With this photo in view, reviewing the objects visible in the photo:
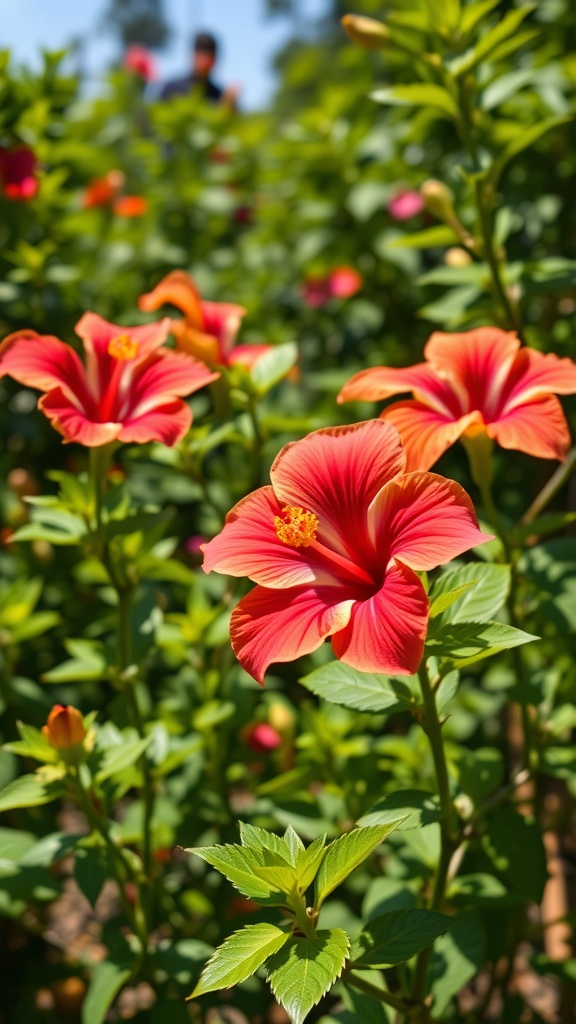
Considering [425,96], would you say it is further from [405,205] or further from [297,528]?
[405,205]

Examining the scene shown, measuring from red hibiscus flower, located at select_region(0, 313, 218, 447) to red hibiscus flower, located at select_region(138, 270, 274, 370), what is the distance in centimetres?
7

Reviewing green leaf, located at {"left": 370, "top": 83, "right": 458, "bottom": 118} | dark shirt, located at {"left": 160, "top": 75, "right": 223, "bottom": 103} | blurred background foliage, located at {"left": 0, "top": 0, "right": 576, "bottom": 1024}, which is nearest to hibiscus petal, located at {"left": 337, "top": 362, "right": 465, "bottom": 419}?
blurred background foliage, located at {"left": 0, "top": 0, "right": 576, "bottom": 1024}

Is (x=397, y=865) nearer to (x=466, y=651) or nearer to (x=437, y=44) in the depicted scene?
(x=466, y=651)

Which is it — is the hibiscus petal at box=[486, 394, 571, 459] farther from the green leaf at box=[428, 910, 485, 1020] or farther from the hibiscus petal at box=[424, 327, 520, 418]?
the green leaf at box=[428, 910, 485, 1020]

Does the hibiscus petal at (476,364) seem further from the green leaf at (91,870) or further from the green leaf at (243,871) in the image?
the green leaf at (91,870)

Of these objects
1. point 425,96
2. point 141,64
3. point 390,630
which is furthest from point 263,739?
point 141,64

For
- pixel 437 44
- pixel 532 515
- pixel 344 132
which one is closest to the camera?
pixel 532 515

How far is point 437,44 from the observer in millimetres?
1400

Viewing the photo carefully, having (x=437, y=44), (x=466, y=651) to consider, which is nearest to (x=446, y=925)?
(x=466, y=651)

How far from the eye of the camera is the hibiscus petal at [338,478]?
0.86m

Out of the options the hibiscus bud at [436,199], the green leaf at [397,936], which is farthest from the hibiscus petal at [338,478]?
the hibiscus bud at [436,199]

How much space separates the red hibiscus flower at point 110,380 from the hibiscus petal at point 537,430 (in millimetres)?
358

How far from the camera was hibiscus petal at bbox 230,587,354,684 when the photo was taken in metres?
0.75

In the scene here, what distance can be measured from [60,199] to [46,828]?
1449 millimetres
